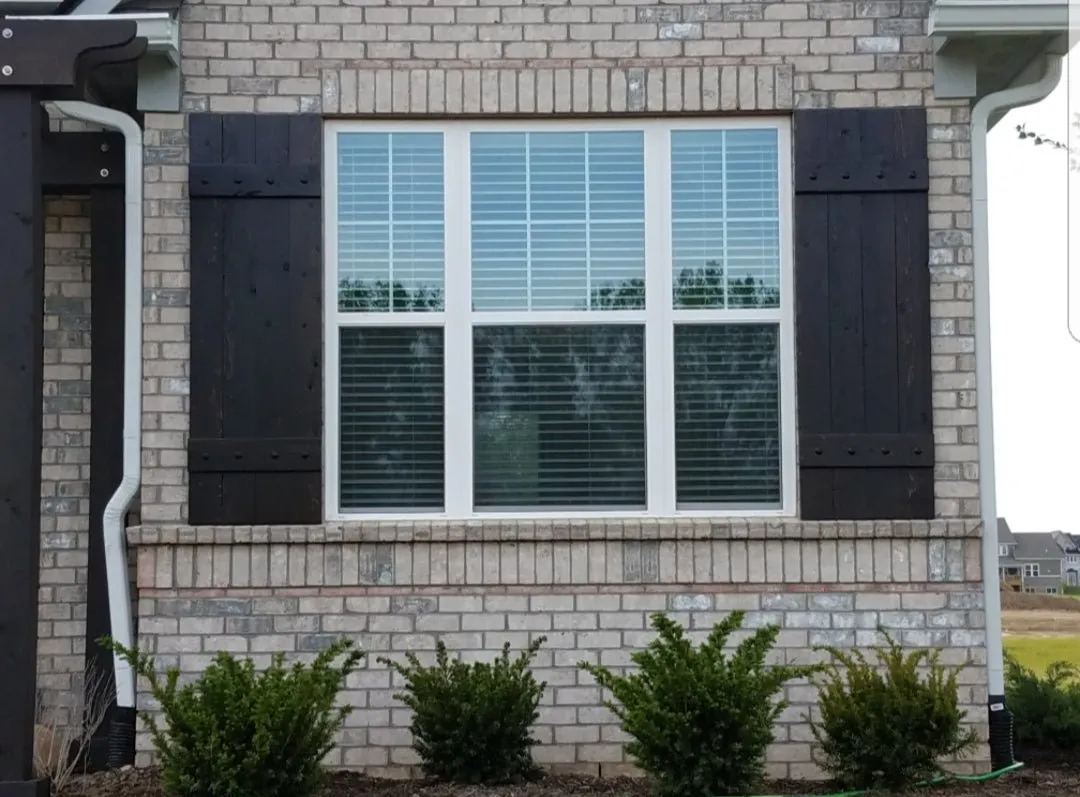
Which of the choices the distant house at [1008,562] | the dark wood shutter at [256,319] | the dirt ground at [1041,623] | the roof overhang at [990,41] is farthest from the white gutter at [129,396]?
the dirt ground at [1041,623]

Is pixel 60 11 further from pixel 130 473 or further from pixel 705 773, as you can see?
pixel 705 773

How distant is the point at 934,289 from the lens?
618cm

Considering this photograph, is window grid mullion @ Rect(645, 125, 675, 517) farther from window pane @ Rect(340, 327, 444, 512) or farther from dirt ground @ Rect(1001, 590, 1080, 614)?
dirt ground @ Rect(1001, 590, 1080, 614)

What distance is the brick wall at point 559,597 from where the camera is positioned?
19.9 feet

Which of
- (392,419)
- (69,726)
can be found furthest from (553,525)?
(69,726)

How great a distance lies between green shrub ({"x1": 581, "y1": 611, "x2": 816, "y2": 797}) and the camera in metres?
5.14

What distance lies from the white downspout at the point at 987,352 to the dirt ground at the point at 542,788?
1.40 ft

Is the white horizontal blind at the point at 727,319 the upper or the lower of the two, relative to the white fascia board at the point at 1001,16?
lower

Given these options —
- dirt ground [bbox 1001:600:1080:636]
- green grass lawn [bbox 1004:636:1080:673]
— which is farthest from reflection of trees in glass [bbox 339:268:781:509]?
green grass lawn [bbox 1004:636:1080:673]

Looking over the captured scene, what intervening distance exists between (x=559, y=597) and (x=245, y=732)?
1.58m

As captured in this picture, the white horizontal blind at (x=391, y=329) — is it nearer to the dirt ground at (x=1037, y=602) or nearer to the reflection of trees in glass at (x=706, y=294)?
the reflection of trees in glass at (x=706, y=294)

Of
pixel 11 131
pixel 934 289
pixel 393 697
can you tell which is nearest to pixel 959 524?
pixel 934 289

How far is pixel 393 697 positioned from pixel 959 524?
8.51ft

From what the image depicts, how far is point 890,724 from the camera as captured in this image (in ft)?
17.7
